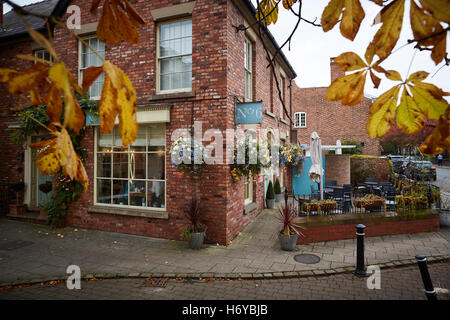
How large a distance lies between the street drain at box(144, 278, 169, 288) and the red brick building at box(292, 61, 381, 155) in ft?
73.5

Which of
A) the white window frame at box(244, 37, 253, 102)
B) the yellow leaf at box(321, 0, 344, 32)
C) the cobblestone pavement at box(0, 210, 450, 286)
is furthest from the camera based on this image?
the white window frame at box(244, 37, 253, 102)

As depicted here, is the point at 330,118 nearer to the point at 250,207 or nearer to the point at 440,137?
the point at 250,207

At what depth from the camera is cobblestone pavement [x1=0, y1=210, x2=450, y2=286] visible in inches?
231

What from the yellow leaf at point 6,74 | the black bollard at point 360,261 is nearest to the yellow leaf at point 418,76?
the yellow leaf at point 6,74

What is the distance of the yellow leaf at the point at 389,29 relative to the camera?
46.6 inches

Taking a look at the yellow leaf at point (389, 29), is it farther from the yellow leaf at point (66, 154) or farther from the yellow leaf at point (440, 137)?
the yellow leaf at point (66, 154)

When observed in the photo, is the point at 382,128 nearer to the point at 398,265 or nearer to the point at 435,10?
the point at 435,10

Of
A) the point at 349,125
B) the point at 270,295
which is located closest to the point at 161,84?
the point at 270,295

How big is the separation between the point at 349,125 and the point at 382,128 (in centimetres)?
2591

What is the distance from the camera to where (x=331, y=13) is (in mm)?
1432

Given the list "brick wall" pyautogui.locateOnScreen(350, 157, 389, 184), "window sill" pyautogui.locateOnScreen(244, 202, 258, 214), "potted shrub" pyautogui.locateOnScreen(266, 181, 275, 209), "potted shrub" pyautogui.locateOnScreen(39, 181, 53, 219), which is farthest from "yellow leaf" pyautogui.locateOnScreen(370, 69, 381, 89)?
"brick wall" pyautogui.locateOnScreen(350, 157, 389, 184)

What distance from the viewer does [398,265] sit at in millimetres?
5988

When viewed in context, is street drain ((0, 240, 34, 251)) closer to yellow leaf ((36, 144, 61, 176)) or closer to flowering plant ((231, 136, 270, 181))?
flowering plant ((231, 136, 270, 181))

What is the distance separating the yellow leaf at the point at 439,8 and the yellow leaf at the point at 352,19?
318 mm
